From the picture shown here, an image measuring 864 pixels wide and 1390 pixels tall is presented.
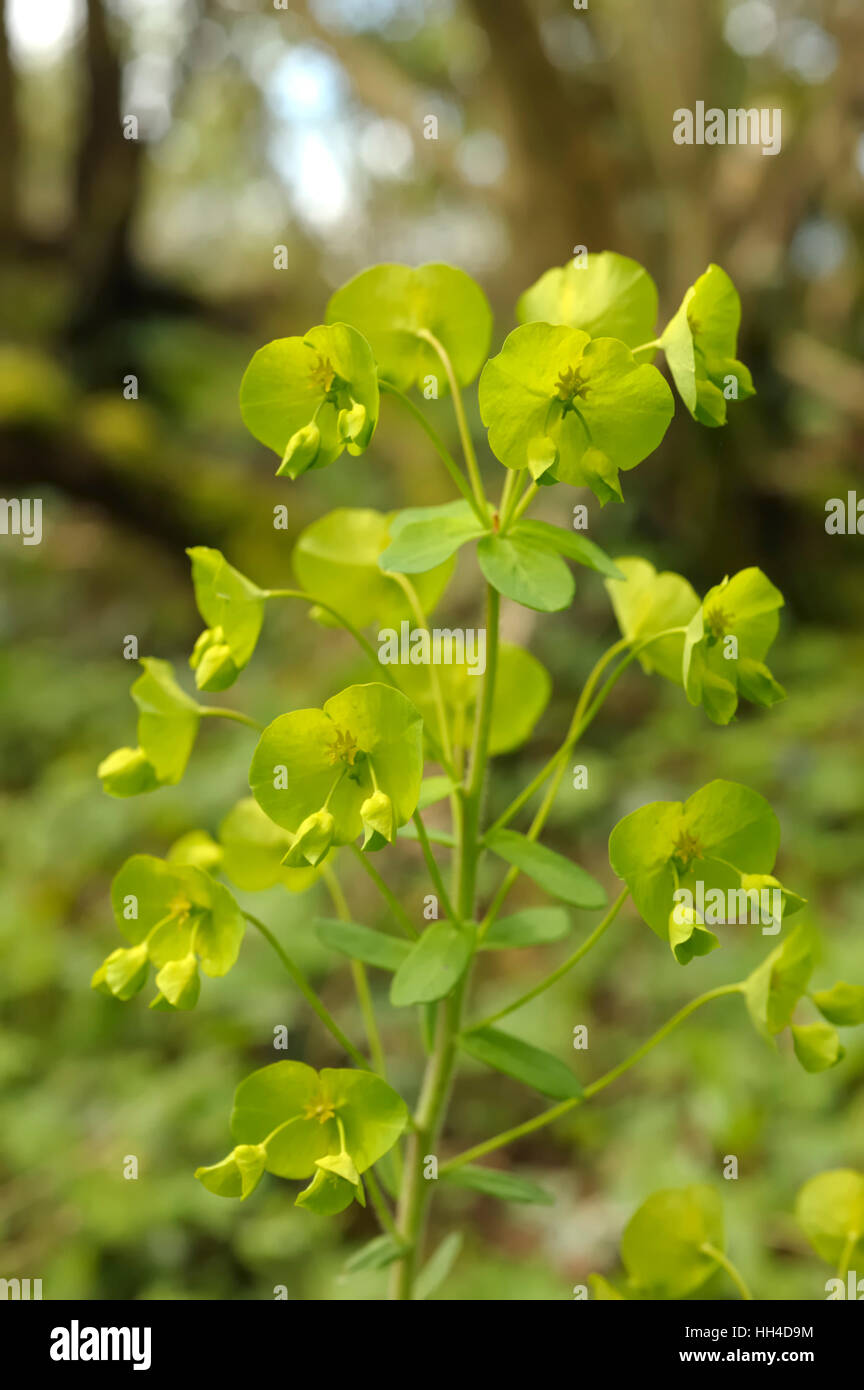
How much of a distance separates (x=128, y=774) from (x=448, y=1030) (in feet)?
0.67

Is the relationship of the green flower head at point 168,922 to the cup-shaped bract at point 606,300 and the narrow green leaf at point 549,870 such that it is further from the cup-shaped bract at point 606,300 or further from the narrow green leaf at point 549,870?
the cup-shaped bract at point 606,300

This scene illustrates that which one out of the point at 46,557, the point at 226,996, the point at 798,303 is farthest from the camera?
the point at 46,557

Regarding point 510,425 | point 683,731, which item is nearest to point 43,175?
point 683,731

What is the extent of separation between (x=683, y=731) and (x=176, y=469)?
1.60 metres

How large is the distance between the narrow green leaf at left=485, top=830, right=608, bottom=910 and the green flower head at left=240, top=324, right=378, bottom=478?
0.67 ft

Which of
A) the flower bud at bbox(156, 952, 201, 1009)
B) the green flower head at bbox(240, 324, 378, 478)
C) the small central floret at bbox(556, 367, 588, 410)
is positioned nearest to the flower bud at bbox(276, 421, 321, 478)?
the green flower head at bbox(240, 324, 378, 478)

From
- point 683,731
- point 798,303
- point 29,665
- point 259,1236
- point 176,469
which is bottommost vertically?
point 259,1236

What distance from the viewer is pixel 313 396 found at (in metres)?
0.47

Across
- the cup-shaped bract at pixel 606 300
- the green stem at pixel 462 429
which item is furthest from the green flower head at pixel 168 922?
the cup-shaped bract at pixel 606 300

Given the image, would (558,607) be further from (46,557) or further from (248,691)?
(46,557)

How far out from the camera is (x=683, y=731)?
7.35 ft

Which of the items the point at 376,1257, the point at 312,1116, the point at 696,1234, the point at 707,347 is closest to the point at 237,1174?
the point at 312,1116

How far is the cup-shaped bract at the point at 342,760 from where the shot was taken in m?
0.42

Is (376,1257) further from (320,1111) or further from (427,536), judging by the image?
(427,536)
